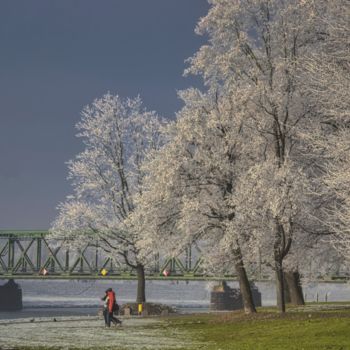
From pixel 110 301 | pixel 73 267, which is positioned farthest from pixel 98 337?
pixel 73 267

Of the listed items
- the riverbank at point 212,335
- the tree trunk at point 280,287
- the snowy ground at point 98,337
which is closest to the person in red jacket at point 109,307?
the snowy ground at point 98,337

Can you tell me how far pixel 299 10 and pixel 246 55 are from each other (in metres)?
3.39

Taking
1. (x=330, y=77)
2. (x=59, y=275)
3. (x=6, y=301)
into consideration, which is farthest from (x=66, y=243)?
(x=6, y=301)

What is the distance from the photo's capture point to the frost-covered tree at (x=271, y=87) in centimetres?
3444

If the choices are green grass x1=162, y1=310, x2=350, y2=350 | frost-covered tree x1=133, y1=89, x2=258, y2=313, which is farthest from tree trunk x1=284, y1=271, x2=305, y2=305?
green grass x1=162, y1=310, x2=350, y2=350

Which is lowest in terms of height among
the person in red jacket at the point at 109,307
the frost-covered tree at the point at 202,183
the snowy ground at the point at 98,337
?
the snowy ground at the point at 98,337

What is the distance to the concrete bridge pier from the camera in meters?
121

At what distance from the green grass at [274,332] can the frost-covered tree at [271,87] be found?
351 centimetres

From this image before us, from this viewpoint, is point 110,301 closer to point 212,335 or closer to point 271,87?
point 212,335

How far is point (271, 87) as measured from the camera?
35938 mm

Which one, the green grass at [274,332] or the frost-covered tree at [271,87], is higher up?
the frost-covered tree at [271,87]

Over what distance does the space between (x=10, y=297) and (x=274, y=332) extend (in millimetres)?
103666

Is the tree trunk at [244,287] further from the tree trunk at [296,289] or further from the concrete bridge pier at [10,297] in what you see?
the concrete bridge pier at [10,297]

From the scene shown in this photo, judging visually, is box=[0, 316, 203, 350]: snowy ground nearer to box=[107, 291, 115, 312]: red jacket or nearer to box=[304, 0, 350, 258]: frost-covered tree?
box=[107, 291, 115, 312]: red jacket
